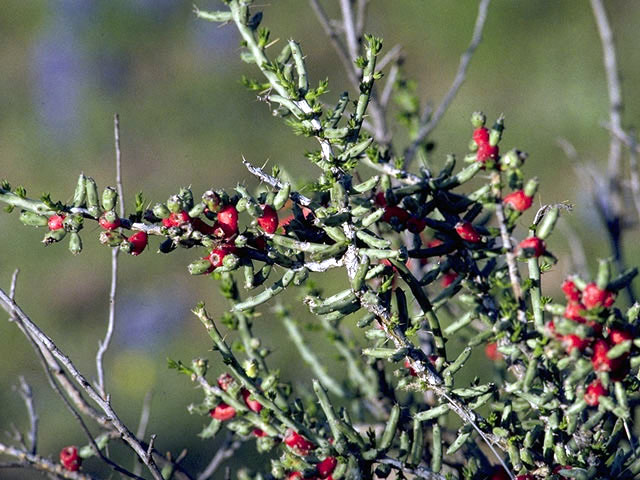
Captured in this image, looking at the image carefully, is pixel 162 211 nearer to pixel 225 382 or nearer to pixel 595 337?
pixel 225 382

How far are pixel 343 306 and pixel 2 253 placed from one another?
601 cm

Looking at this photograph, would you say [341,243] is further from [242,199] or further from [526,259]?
[526,259]

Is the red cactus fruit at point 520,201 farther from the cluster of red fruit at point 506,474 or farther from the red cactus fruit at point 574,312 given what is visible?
the cluster of red fruit at point 506,474

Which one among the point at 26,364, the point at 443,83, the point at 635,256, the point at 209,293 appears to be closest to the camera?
the point at 635,256

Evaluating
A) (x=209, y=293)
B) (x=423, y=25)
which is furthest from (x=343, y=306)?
(x=423, y=25)

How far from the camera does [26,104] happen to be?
8.42 meters

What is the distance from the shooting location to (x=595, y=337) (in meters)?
1.46

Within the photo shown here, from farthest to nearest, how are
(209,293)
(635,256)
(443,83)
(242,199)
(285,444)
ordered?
(443,83)
(209,293)
(635,256)
(285,444)
(242,199)

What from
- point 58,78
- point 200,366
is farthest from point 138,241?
point 58,78

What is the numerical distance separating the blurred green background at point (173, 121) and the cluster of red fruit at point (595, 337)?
356cm

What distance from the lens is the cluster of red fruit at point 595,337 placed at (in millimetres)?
1421

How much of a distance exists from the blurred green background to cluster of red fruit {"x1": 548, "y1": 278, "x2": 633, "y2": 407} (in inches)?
140

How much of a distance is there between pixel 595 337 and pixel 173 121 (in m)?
7.08

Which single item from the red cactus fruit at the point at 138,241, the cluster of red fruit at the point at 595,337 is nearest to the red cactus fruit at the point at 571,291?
the cluster of red fruit at the point at 595,337
